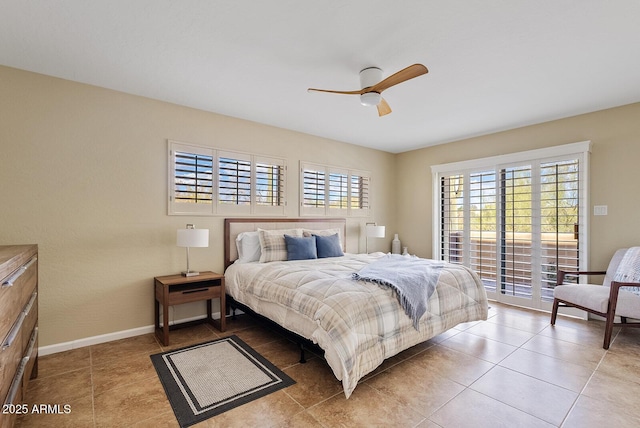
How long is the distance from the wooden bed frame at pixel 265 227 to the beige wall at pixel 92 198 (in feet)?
0.46

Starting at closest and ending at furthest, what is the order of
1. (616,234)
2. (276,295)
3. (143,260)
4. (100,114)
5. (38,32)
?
(38,32) < (276,295) < (100,114) < (143,260) < (616,234)

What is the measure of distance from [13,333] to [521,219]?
17.9 feet

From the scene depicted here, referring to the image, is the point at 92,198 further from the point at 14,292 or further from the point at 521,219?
→ the point at 521,219

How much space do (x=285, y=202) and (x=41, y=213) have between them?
9.03ft

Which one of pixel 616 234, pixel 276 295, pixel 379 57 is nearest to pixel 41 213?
pixel 276 295

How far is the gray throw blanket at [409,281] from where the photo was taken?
2.61m

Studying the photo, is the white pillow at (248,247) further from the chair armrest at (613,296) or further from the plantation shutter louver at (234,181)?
the chair armrest at (613,296)

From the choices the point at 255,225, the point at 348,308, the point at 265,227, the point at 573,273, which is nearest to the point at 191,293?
the point at 255,225

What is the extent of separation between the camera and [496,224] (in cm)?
477

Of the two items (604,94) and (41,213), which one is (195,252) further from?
(604,94)

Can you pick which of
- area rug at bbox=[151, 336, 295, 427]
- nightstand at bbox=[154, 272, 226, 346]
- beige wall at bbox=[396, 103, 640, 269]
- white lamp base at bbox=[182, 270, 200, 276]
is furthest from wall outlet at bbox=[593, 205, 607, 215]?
white lamp base at bbox=[182, 270, 200, 276]

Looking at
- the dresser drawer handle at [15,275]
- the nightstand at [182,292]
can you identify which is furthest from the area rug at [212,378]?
the dresser drawer handle at [15,275]

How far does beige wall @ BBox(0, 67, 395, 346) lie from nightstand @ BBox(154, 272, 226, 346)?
200 mm

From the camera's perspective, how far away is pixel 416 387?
2.34m
